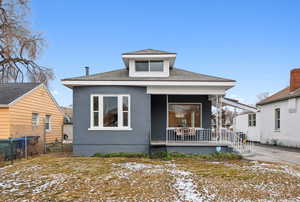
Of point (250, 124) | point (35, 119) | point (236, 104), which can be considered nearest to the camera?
point (236, 104)

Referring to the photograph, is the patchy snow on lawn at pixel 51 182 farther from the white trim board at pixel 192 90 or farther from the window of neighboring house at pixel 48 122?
the window of neighboring house at pixel 48 122

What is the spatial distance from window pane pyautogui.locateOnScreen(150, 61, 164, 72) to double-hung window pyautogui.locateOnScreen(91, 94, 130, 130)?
240 cm

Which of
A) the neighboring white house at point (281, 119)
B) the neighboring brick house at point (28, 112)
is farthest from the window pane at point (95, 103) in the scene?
the neighboring white house at point (281, 119)

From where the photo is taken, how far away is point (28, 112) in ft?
39.0

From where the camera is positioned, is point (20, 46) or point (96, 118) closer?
point (96, 118)

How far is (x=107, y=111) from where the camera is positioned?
8891 millimetres

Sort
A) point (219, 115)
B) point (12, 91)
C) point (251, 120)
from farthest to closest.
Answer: point (251, 120) < point (12, 91) < point (219, 115)

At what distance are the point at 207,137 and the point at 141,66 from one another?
531cm

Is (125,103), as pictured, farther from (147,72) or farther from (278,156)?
(278,156)

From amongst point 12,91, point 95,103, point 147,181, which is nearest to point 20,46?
point 12,91

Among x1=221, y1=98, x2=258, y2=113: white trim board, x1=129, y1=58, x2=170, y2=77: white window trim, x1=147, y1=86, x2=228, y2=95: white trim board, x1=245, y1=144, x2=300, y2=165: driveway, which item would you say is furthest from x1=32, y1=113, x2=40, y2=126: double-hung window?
x1=245, y1=144, x2=300, y2=165: driveway

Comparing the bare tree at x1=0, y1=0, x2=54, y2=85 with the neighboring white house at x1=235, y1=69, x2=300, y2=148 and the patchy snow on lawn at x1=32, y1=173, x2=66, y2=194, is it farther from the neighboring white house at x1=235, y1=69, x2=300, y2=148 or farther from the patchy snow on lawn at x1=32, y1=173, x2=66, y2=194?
the neighboring white house at x1=235, y1=69, x2=300, y2=148

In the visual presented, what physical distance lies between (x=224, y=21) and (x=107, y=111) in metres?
12.7

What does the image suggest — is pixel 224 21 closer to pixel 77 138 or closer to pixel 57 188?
pixel 77 138
